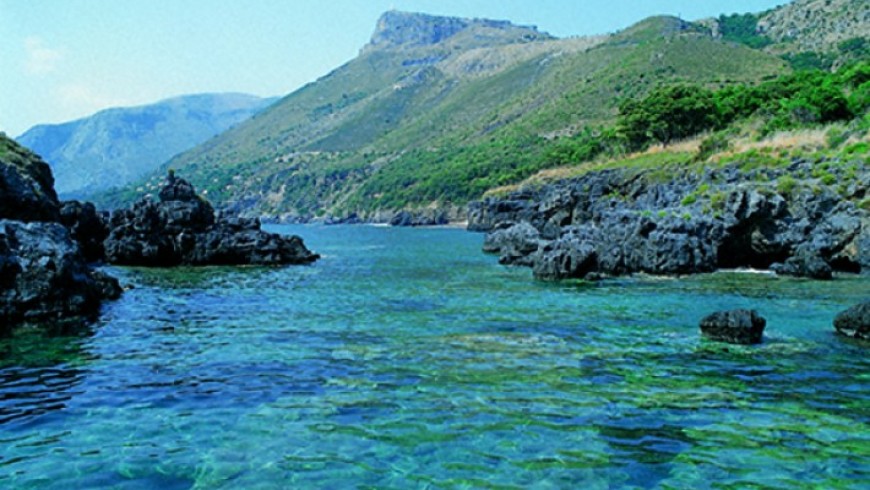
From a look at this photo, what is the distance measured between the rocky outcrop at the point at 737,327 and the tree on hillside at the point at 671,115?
254 feet

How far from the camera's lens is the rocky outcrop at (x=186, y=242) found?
58.6 m

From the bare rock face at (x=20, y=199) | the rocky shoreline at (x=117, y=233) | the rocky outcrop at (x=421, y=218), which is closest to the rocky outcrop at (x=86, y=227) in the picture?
the rocky shoreline at (x=117, y=233)

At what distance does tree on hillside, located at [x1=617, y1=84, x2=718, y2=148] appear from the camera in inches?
3625

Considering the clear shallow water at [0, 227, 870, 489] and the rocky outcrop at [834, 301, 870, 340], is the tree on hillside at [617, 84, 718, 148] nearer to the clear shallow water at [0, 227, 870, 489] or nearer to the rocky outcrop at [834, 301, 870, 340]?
the clear shallow water at [0, 227, 870, 489]

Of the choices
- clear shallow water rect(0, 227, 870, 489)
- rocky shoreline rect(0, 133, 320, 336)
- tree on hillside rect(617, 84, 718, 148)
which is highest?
tree on hillside rect(617, 84, 718, 148)

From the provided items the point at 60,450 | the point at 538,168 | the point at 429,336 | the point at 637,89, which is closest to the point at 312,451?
the point at 60,450

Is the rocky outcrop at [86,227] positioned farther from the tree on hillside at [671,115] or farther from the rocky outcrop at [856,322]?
the tree on hillside at [671,115]

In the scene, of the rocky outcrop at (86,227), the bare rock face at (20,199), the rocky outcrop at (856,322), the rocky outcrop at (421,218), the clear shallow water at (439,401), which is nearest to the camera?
the clear shallow water at (439,401)

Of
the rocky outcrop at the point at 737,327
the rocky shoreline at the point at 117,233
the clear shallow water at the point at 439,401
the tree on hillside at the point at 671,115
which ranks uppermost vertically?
the tree on hillside at the point at 671,115

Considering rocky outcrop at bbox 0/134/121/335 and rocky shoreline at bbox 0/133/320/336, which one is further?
rocky shoreline at bbox 0/133/320/336

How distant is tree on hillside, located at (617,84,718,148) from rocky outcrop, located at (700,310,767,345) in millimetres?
77452

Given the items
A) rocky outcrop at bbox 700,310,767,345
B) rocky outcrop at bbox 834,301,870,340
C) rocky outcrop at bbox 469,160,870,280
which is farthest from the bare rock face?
rocky outcrop at bbox 834,301,870,340

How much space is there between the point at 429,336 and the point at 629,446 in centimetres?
1208

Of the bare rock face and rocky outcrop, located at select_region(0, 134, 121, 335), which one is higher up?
the bare rock face
